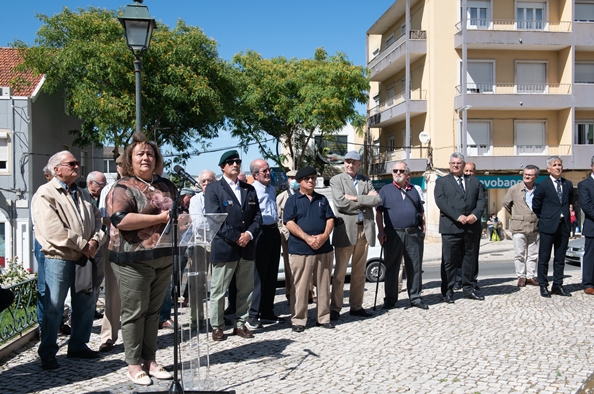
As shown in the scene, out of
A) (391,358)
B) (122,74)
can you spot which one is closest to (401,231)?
(391,358)

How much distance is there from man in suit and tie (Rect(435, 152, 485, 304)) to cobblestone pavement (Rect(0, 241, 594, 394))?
0.72m

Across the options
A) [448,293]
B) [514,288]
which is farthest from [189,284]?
[514,288]

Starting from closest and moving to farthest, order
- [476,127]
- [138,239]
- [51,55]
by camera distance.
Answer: [138,239] → [51,55] → [476,127]

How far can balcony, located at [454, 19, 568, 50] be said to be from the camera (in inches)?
1143

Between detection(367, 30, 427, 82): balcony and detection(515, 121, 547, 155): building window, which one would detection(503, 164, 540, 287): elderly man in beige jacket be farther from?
detection(367, 30, 427, 82): balcony

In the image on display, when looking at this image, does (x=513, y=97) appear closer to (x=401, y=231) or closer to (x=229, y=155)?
(x=401, y=231)

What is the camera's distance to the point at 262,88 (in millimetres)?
33812

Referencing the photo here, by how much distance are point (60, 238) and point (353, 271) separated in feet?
13.1

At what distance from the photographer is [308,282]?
7.02m

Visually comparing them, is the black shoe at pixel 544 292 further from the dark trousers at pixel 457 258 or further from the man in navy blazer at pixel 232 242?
A: the man in navy blazer at pixel 232 242

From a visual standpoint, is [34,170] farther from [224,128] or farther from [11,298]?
[11,298]

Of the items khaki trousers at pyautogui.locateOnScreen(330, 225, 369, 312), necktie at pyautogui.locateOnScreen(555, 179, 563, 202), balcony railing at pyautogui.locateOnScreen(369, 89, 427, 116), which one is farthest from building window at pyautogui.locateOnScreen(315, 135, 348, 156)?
Result: khaki trousers at pyautogui.locateOnScreen(330, 225, 369, 312)

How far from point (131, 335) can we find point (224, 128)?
Result: 23.7 m

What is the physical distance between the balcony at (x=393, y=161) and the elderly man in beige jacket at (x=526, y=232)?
16465mm
